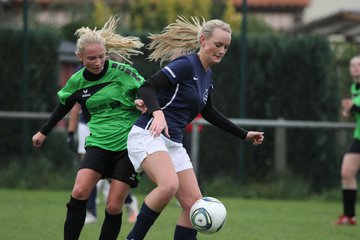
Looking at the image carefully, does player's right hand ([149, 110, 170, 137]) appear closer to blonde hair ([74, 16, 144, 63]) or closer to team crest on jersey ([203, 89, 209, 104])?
team crest on jersey ([203, 89, 209, 104])

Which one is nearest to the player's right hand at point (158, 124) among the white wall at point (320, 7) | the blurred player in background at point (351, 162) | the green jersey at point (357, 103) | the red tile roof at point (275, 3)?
the blurred player in background at point (351, 162)

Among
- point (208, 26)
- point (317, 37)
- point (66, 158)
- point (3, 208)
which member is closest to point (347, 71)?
point (317, 37)

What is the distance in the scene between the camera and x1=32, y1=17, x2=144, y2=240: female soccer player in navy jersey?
21.6 feet

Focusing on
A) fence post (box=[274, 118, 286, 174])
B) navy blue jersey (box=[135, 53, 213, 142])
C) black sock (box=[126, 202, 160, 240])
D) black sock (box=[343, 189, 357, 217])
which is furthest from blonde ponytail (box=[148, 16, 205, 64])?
fence post (box=[274, 118, 286, 174])

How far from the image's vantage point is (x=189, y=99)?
646 centimetres

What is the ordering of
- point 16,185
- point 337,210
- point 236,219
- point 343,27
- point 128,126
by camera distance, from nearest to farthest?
point 128,126 < point 236,219 < point 337,210 < point 16,185 < point 343,27

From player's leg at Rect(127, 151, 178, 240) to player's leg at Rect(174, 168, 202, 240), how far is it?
25cm

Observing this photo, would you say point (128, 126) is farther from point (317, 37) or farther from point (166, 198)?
point (317, 37)

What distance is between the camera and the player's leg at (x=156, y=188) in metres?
6.19

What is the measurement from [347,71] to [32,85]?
4.97m

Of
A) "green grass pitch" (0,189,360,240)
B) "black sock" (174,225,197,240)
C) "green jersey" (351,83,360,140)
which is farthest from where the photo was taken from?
"green jersey" (351,83,360,140)

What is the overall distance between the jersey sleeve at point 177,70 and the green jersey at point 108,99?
0.47 meters

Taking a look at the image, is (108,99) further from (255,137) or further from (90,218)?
(90,218)

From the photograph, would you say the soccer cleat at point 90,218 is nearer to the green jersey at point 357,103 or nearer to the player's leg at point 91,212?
the player's leg at point 91,212
